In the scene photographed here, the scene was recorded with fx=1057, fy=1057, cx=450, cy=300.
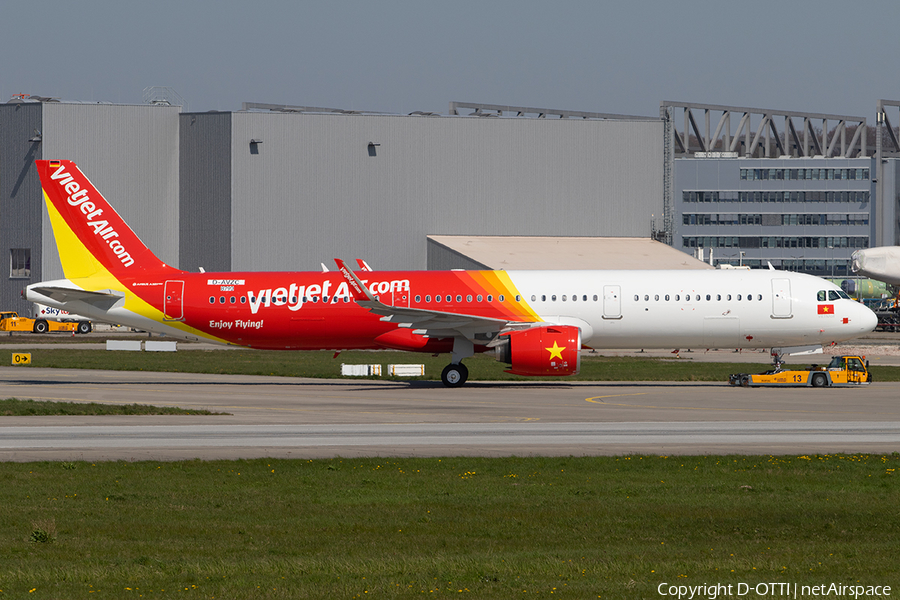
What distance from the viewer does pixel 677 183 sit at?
166 meters

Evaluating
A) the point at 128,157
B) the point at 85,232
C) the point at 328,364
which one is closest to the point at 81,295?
the point at 85,232

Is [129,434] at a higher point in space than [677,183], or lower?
lower

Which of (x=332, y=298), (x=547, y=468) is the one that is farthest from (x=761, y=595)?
(x=332, y=298)

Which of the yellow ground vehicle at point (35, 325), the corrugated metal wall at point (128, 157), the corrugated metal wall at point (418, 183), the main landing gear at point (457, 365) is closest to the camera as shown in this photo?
the main landing gear at point (457, 365)

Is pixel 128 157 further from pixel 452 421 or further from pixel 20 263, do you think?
pixel 452 421

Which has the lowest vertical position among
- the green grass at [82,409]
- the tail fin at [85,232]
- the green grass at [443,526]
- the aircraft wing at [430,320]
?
the green grass at [443,526]

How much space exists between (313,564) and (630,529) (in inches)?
187

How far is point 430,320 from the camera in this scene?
40.6m

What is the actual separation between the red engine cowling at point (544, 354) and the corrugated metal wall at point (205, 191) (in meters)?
62.6

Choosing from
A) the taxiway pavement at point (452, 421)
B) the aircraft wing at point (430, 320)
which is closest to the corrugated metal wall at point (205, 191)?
the taxiway pavement at point (452, 421)

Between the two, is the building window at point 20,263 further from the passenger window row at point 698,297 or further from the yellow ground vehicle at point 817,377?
the yellow ground vehicle at point 817,377

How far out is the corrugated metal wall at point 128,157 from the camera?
100 meters

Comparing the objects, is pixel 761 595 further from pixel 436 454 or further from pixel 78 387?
pixel 78 387

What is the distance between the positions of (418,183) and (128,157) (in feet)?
91.5
